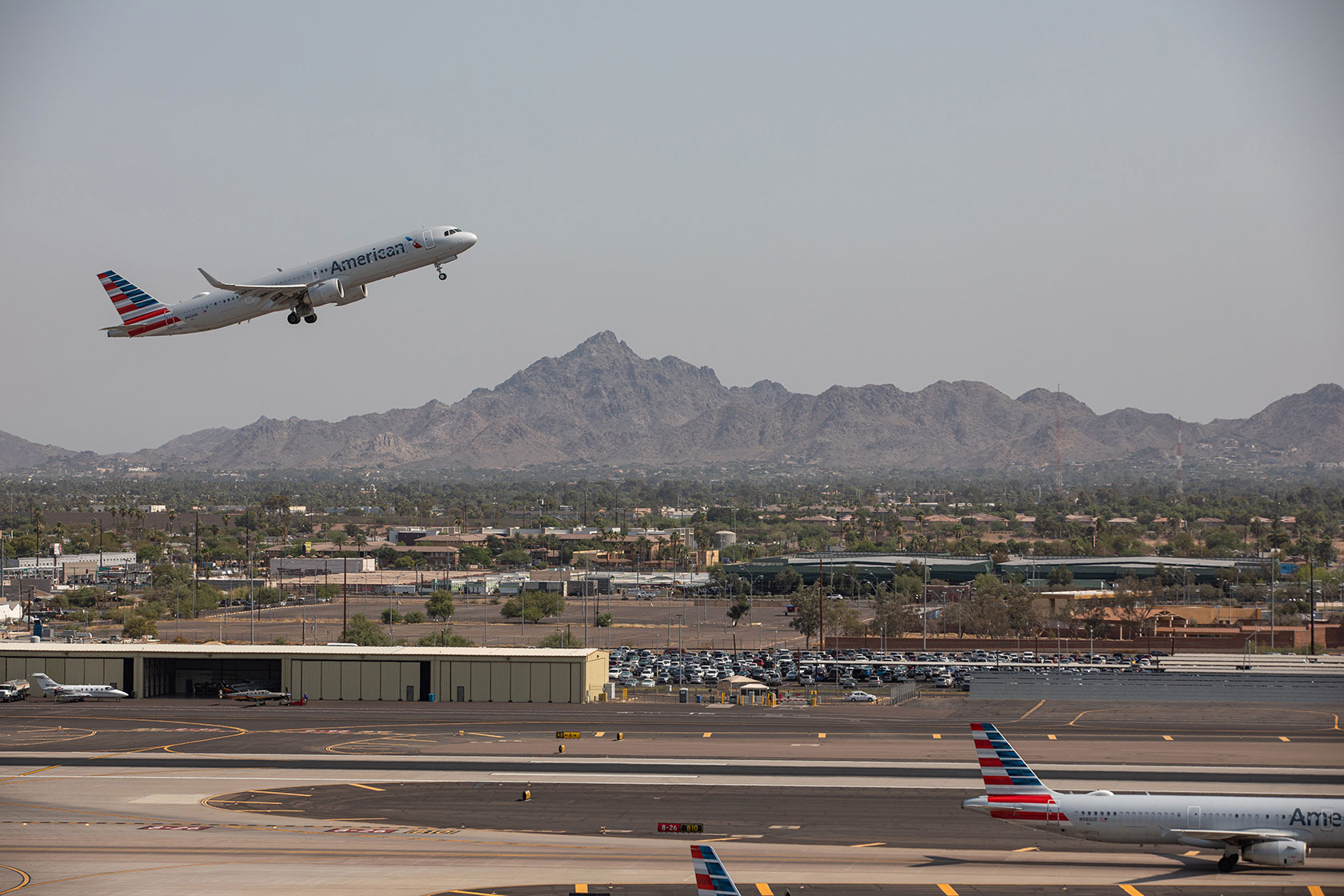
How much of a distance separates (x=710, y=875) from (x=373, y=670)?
225 ft

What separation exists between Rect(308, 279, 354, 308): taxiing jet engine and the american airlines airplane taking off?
0.12 feet

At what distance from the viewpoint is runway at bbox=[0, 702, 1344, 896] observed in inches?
2077

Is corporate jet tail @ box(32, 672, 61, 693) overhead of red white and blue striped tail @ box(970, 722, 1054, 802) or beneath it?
beneath

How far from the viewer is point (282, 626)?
17800 cm

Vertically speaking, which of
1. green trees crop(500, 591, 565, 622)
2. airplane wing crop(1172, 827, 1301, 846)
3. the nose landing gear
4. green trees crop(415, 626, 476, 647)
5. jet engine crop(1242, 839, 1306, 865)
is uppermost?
the nose landing gear

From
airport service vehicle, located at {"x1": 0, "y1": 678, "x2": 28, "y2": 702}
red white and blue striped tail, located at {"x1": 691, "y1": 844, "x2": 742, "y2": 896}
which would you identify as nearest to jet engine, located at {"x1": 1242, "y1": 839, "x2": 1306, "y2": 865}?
red white and blue striped tail, located at {"x1": 691, "y1": 844, "x2": 742, "y2": 896}

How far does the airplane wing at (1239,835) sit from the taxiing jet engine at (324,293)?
44.3 metres

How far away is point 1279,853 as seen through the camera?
53.4 meters

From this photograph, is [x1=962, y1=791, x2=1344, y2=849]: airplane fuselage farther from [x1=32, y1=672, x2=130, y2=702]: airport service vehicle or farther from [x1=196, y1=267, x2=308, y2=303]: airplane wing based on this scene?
[x1=32, y1=672, x2=130, y2=702]: airport service vehicle

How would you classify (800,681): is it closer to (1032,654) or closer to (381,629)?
(1032,654)

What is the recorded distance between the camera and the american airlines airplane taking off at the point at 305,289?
61.8m

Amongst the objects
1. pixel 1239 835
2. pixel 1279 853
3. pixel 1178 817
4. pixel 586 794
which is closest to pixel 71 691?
pixel 586 794

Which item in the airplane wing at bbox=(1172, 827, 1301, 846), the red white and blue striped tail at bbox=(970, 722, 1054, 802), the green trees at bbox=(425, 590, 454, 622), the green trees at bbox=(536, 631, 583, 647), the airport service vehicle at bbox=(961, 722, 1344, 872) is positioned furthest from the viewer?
the green trees at bbox=(425, 590, 454, 622)

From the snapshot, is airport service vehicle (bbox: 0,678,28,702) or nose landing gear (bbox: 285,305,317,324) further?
airport service vehicle (bbox: 0,678,28,702)
